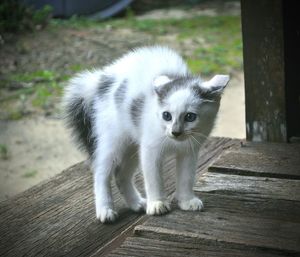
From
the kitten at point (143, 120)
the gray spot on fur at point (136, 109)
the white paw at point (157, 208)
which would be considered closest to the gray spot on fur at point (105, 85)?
the kitten at point (143, 120)

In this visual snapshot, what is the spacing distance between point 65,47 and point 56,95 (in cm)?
176

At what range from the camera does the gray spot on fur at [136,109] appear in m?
2.77

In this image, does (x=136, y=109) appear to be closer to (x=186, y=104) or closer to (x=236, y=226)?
(x=186, y=104)

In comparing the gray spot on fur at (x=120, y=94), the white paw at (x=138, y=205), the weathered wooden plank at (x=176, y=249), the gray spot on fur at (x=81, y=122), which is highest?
the gray spot on fur at (x=120, y=94)

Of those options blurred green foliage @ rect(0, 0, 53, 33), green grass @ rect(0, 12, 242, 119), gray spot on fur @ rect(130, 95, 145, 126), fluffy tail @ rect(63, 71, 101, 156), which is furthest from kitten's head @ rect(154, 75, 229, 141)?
blurred green foliage @ rect(0, 0, 53, 33)

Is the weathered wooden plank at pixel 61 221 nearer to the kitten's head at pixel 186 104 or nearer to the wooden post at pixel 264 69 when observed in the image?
the kitten's head at pixel 186 104

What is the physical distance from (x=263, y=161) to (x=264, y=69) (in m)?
0.50

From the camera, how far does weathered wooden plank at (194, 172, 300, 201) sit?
2820 millimetres

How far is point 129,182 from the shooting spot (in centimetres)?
297

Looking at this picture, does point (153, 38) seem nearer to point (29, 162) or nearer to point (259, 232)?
point (29, 162)

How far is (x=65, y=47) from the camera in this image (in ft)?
27.6

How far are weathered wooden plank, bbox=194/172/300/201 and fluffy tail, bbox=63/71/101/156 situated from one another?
54 centimetres

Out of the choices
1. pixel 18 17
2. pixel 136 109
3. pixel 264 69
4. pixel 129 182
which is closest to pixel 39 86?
pixel 18 17

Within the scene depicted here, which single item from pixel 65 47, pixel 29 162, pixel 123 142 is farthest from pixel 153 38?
pixel 123 142
